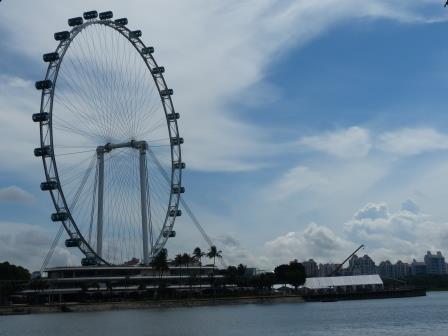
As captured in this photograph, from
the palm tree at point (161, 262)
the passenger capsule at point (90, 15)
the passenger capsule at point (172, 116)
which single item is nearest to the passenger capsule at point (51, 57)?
the passenger capsule at point (90, 15)

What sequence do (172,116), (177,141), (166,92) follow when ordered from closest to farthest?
(166,92) < (172,116) < (177,141)

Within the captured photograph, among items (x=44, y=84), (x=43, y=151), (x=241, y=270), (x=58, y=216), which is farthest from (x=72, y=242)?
(x=241, y=270)

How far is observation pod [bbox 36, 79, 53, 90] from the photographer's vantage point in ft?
303

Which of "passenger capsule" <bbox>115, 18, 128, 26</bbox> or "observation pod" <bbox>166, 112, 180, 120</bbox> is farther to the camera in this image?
"observation pod" <bbox>166, 112, 180, 120</bbox>

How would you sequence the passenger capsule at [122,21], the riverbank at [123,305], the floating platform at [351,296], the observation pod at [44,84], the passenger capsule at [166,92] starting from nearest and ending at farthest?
1. the observation pod at [44,84]
2. the passenger capsule at [122,21]
3. the riverbank at [123,305]
4. the passenger capsule at [166,92]
5. the floating platform at [351,296]

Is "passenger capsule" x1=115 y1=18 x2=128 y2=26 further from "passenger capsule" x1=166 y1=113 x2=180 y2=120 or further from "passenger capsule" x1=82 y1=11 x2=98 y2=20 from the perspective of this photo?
"passenger capsule" x1=166 y1=113 x2=180 y2=120

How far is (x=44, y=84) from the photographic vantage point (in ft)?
→ 303

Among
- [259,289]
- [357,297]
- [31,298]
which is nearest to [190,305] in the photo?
[31,298]

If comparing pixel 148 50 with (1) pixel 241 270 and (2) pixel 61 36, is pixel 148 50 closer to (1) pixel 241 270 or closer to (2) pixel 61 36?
(2) pixel 61 36

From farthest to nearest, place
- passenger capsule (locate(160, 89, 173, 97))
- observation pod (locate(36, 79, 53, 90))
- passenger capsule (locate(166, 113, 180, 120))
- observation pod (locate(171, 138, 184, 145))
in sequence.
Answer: observation pod (locate(171, 138, 184, 145))
passenger capsule (locate(166, 113, 180, 120))
passenger capsule (locate(160, 89, 173, 97))
observation pod (locate(36, 79, 53, 90))

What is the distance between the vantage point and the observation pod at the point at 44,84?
9238 cm

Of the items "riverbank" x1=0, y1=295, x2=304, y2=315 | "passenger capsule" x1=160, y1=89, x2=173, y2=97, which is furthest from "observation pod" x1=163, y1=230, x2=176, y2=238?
"passenger capsule" x1=160, y1=89, x2=173, y2=97

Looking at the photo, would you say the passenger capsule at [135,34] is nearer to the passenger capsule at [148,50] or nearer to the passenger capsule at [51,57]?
the passenger capsule at [148,50]

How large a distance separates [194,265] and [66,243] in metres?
70.0
